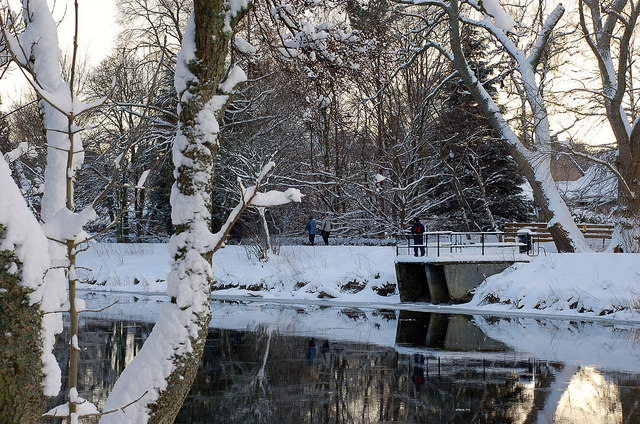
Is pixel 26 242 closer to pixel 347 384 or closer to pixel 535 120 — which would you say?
pixel 347 384

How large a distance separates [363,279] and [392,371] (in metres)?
14.1

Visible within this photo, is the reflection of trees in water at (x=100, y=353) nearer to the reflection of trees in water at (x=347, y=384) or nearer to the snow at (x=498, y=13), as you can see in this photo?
the reflection of trees in water at (x=347, y=384)

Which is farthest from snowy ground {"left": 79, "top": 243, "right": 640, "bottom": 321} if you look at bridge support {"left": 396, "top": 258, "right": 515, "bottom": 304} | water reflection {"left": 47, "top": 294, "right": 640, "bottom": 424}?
water reflection {"left": 47, "top": 294, "right": 640, "bottom": 424}

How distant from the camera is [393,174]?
3469cm

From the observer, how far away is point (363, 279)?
86.4 ft

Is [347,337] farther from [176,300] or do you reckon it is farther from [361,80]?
[176,300]

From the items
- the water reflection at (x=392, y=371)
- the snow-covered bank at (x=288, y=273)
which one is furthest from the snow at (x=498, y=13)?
the snow-covered bank at (x=288, y=273)

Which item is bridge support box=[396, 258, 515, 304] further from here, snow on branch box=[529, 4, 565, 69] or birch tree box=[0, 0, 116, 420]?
birch tree box=[0, 0, 116, 420]

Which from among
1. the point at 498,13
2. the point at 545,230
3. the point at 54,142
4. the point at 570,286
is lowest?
the point at 570,286

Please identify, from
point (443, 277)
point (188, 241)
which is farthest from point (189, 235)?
point (443, 277)

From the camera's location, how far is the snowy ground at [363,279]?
800 inches

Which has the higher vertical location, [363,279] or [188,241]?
[188,241]

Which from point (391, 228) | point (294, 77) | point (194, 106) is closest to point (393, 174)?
point (391, 228)

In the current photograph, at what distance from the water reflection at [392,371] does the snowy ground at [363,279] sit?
1.82 meters
